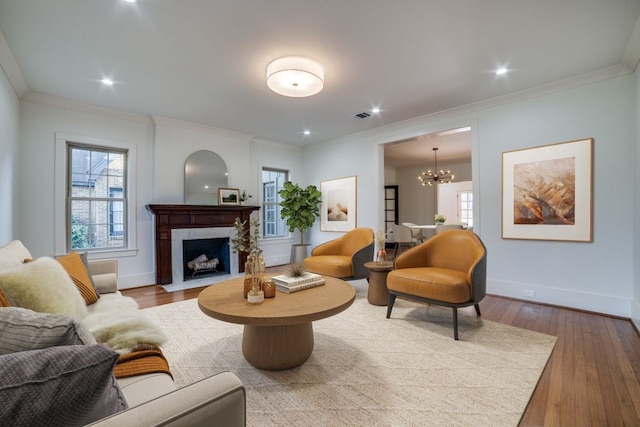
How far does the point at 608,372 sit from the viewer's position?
200 cm

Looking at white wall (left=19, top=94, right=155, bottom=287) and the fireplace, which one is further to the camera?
the fireplace

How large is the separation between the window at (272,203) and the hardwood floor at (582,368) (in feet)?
10.2

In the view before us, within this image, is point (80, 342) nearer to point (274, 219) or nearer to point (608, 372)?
point (608, 372)

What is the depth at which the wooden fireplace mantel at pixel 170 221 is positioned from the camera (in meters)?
4.46

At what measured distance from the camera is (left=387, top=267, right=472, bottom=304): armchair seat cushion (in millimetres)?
2506

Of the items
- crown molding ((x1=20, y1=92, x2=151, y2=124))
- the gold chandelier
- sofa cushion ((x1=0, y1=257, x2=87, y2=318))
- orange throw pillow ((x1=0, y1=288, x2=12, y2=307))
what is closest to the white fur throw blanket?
sofa cushion ((x1=0, y1=257, x2=87, y2=318))

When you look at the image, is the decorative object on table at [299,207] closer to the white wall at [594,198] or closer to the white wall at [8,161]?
the white wall at [594,198]

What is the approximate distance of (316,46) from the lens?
2664mm

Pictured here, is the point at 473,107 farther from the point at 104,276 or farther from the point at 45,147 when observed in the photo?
the point at 45,147

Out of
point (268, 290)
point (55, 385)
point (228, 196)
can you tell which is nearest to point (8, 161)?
point (228, 196)

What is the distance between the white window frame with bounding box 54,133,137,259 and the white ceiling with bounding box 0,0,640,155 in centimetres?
57

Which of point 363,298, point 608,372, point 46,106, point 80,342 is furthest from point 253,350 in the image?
point 46,106

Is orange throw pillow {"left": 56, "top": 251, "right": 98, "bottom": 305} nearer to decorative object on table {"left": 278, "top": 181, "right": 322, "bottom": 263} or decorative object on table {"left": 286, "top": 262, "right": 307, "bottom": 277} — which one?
decorative object on table {"left": 286, "top": 262, "right": 307, "bottom": 277}

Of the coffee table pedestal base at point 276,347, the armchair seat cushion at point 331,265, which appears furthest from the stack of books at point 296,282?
the armchair seat cushion at point 331,265
